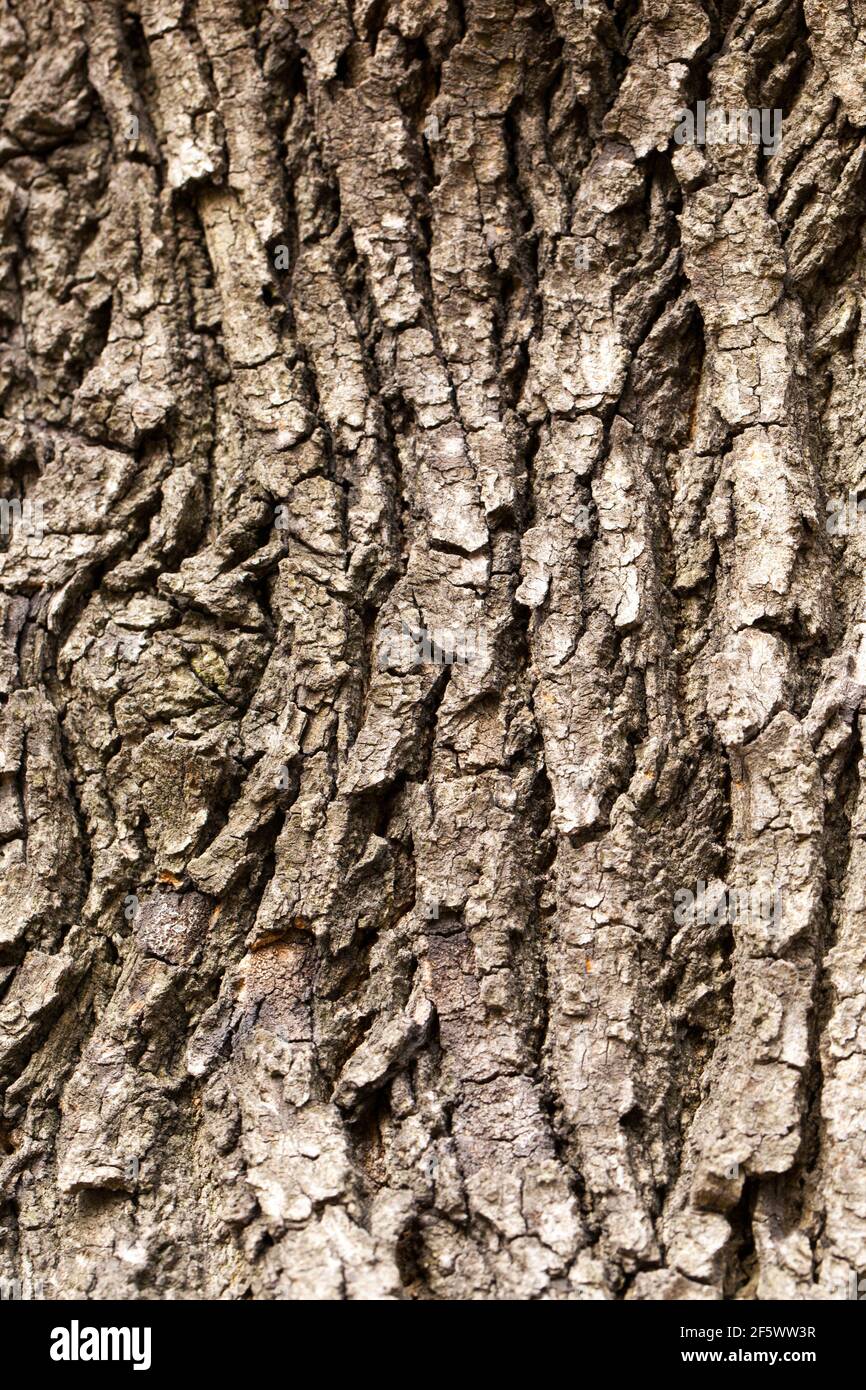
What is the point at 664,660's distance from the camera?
209cm

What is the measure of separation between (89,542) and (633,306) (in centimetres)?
117

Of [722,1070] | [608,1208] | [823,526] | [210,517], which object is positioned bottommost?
[608,1208]

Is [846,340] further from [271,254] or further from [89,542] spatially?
[89,542]

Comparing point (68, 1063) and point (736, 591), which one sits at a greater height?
point (736, 591)

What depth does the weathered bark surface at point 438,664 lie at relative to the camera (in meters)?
1.89

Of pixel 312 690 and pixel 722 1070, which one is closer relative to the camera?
pixel 722 1070

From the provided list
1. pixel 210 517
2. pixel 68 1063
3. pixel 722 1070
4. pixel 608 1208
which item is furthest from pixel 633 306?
pixel 68 1063

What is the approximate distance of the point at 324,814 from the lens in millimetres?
2078

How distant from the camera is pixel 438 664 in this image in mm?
2111

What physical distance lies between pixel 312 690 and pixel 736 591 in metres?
0.80

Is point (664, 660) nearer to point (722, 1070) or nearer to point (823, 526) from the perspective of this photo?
point (823, 526)

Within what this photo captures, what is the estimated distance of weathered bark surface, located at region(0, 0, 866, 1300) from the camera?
1887 millimetres

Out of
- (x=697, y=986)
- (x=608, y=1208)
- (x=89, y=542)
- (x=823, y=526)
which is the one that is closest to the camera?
(x=608, y=1208)

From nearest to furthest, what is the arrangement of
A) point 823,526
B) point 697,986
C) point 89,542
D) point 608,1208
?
point 608,1208 → point 697,986 → point 823,526 → point 89,542
